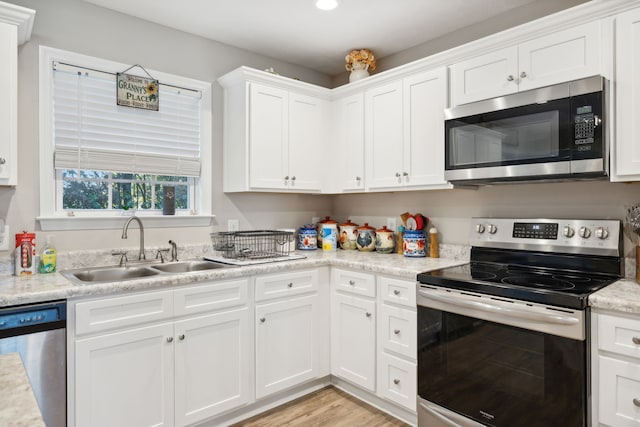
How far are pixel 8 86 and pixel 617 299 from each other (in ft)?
9.17

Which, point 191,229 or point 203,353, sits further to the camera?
point 191,229

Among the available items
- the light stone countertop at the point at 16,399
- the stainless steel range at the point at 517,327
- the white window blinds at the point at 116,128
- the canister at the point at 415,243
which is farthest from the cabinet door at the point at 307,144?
the light stone countertop at the point at 16,399

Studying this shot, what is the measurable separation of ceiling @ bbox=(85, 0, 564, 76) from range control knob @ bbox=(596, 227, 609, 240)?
140cm

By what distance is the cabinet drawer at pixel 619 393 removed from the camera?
1542mm

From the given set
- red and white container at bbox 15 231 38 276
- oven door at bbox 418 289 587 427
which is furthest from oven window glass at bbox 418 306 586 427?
red and white container at bbox 15 231 38 276

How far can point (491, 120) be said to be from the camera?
2215 millimetres

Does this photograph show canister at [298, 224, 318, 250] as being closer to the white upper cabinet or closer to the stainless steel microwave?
the stainless steel microwave

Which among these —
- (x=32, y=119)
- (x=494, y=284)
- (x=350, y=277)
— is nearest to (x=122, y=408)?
(x=350, y=277)

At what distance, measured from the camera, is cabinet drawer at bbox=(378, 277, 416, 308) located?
7.47 feet

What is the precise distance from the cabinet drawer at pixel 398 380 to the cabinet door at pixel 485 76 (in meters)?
1.57

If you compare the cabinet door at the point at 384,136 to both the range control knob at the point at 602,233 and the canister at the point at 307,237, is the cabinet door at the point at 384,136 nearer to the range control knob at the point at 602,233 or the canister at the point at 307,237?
the canister at the point at 307,237

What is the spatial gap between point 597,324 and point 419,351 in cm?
86

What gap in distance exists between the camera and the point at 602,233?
2.07 m

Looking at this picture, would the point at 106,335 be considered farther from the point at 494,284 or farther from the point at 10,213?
the point at 494,284
